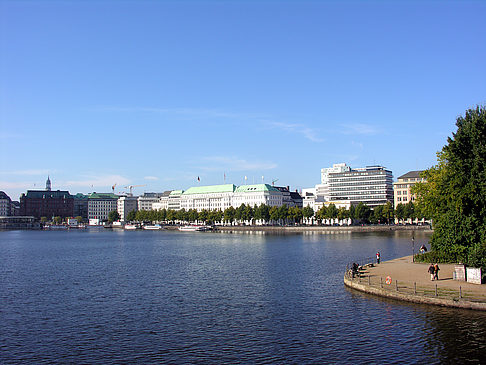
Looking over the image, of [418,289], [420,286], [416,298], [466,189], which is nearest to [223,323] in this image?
[416,298]

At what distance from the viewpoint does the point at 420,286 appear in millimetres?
43344

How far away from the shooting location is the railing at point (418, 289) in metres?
37.9

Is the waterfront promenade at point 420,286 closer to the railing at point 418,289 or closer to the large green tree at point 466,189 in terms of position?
the railing at point 418,289

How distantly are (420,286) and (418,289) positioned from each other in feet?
4.38

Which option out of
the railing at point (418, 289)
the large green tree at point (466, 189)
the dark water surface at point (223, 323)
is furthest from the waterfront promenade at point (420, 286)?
the large green tree at point (466, 189)

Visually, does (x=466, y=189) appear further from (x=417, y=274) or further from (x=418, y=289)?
(x=418, y=289)

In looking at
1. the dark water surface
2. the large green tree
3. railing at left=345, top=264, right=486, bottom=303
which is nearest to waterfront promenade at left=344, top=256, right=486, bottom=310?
railing at left=345, top=264, right=486, bottom=303

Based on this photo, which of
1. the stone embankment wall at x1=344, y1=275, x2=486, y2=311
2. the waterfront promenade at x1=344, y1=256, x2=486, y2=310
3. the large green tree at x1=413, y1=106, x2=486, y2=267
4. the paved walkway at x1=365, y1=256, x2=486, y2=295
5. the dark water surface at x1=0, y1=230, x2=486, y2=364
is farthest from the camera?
the large green tree at x1=413, y1=106, x2=486, y2=267

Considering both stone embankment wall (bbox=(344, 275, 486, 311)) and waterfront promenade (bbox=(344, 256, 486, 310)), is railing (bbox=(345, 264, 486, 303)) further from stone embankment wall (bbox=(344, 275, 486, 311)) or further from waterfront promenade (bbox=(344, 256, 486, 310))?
stone embankment wall (bbox=(344, 275, 486, 311))

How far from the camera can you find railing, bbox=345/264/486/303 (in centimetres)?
3791

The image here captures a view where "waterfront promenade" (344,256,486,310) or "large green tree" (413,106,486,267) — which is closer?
"waterfront promenade" (344,256,486,310)

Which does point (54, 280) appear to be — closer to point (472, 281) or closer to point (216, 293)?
point (216, 293)

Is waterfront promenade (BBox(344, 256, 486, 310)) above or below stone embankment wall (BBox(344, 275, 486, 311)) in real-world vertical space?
above

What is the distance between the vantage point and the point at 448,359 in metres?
27.3
